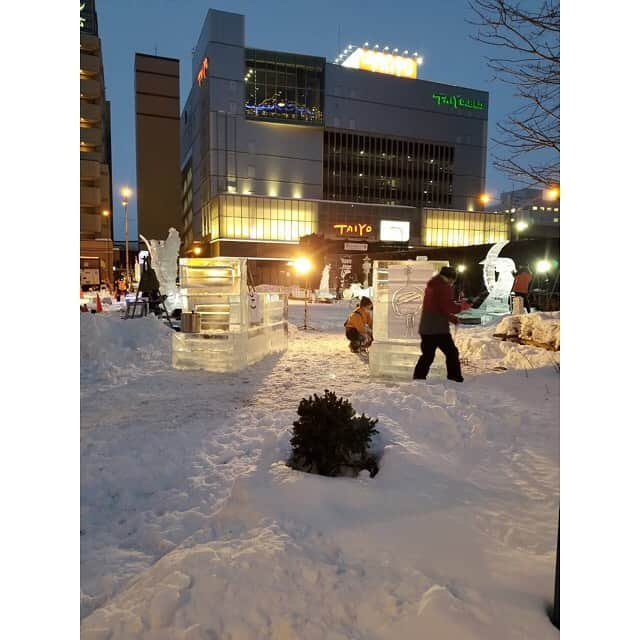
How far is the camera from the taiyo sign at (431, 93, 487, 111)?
61.7m

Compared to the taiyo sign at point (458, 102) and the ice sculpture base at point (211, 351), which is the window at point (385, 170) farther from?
the ice sculpture base at point (211, 351)

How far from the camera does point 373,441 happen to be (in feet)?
15.2

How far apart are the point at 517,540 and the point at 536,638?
1.06m

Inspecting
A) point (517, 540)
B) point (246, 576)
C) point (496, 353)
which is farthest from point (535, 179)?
point (496, 353)

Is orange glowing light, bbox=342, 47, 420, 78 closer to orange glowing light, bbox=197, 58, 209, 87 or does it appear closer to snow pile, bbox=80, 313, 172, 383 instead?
orange glowing light, bbox=197, 58, 209, 87

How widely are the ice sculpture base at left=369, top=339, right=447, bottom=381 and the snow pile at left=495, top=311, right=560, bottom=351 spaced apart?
8.08 ft

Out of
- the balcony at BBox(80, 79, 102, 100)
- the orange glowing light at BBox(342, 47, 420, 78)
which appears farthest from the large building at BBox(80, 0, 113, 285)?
the orange glowing light at BBox(342, 47, 420, 78)

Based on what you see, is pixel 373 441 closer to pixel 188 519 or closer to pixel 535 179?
pixel 188 519

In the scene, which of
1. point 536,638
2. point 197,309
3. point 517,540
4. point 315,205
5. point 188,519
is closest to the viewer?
point 536,638

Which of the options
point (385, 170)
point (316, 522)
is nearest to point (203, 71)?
point (385, 170)

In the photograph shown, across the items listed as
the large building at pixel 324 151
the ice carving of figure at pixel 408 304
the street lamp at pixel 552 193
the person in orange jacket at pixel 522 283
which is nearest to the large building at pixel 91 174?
the large building at pixel 324 151

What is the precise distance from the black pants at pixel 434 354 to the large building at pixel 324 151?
42740mm

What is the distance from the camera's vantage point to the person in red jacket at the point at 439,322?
703cm
